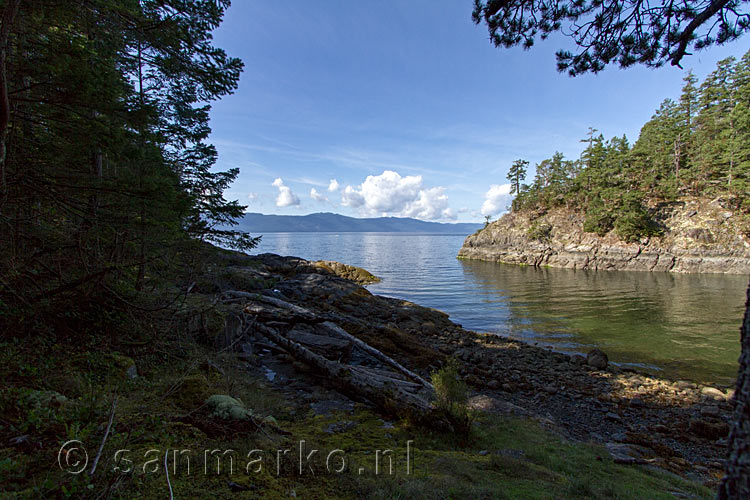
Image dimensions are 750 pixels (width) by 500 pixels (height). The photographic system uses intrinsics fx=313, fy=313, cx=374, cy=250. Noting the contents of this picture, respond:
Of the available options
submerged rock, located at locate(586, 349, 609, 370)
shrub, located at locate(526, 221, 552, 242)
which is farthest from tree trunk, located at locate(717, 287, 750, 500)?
shrub, located at locate(526, 221, 552, 242)

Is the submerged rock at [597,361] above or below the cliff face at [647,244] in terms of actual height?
below

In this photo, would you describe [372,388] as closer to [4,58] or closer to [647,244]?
[4,58]

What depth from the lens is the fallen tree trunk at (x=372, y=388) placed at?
577 centimetres

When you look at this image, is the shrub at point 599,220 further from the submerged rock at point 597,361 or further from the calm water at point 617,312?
the submerged rock at point 597,361

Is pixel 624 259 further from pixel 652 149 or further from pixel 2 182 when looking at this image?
pixel 2 182

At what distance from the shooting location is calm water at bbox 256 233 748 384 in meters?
13.6

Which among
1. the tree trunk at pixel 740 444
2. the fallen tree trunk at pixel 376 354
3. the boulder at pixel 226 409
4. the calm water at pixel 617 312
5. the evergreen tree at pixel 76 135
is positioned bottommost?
the calm water at pixel 617 312

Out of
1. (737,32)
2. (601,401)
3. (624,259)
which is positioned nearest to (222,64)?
(737,32)

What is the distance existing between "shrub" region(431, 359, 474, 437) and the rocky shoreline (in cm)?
221

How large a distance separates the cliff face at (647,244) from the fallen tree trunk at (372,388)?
171 feet

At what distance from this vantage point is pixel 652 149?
55.5 meters

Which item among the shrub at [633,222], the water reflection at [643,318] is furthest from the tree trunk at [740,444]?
the shrub at [633,222]

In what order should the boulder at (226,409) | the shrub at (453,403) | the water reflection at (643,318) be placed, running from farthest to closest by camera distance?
the water reflection at (643,318), the shrub at (453,403), the boulder at (226,409)

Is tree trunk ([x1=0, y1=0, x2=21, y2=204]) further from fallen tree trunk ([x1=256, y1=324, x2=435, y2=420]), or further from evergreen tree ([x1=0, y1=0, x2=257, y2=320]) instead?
fallen tree trunk ([x1=256, y1=324, x2=435, y2=420])
